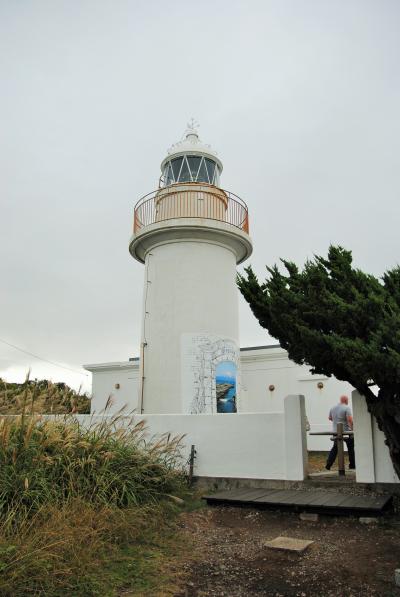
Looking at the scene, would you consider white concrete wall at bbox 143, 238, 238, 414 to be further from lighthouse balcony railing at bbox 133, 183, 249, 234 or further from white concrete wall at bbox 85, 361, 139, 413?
white concrete wall at bbox 85, 361, 139, 413

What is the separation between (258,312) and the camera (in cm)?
862

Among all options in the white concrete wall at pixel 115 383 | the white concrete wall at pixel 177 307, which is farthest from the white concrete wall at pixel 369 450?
the white concrete wall at pixel 115 383

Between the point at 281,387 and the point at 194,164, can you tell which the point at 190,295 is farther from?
the point at 281,387

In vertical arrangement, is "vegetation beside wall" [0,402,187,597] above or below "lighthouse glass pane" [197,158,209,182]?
below

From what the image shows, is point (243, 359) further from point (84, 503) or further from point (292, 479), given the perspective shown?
point (84, 503)

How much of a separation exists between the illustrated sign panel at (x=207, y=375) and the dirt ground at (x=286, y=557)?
4.94 meters

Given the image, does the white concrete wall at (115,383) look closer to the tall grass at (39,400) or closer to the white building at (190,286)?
the white building at (190,286)

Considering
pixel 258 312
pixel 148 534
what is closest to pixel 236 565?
pixel 148 534

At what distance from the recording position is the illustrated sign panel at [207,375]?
488 inches

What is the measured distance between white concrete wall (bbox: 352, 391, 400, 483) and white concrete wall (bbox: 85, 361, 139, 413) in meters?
10.7

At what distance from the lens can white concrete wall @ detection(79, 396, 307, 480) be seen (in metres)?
8.73

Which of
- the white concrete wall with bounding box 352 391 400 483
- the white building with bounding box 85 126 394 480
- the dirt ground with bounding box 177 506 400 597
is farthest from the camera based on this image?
the white building with bounding box 85 126 394 480

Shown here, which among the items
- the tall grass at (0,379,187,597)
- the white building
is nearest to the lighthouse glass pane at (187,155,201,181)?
the white building

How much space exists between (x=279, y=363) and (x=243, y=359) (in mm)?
1166
